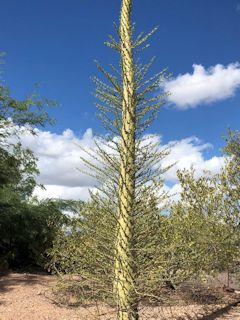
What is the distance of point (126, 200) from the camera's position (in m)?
5.62

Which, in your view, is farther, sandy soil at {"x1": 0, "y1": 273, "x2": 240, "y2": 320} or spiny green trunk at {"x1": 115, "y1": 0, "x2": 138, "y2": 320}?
sandy soil at {"x1": 0, "y1": 273, "x2": 240, "y2": 320}

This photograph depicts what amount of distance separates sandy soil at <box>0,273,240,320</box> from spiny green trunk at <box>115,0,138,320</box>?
2.74 m

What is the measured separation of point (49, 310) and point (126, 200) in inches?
A: 230

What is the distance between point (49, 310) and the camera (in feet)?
33.7

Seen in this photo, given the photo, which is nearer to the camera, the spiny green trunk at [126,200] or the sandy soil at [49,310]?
the spiny green trunk at [126,200]

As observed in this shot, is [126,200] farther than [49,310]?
No

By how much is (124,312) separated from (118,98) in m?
2.82

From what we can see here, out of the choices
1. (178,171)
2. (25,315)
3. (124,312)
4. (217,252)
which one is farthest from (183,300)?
(124,312)

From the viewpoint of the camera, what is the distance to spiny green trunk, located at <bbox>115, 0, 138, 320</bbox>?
5.49 meters

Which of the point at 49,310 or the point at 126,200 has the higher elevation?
the point at 126,200

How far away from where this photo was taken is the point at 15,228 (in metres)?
Result: 18.2

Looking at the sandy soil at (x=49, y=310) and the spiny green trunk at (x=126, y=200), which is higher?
the spiny green trunk at (x=126, y=200)

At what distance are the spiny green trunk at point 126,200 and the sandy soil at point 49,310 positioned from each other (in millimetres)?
2744

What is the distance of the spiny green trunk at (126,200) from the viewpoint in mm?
5488
